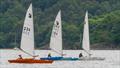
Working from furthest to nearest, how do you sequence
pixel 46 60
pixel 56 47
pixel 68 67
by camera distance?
pixel 56 47, pixel 46 60, pixel 68 67

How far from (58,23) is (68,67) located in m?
16.1

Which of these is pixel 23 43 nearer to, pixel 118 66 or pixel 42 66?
pixel 42 66

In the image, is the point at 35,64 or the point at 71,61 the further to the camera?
the point at 71,61

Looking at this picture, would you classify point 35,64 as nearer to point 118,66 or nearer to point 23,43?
point 23,43

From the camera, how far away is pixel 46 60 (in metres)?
110

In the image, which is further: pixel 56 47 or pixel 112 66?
pixel 56 47

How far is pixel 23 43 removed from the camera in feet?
350

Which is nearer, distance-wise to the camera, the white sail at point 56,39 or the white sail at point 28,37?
the white sail at point 28,37

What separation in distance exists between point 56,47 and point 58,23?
3.93m

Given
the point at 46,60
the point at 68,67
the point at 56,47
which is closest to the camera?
the point at 68,67

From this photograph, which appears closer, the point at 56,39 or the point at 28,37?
the point at 28,37

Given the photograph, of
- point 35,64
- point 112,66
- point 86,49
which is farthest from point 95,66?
point 86,49

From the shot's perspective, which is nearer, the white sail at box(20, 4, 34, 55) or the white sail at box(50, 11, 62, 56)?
the white sail at box(20, 4, 34, 55)

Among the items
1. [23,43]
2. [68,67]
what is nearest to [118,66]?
[68,67]
